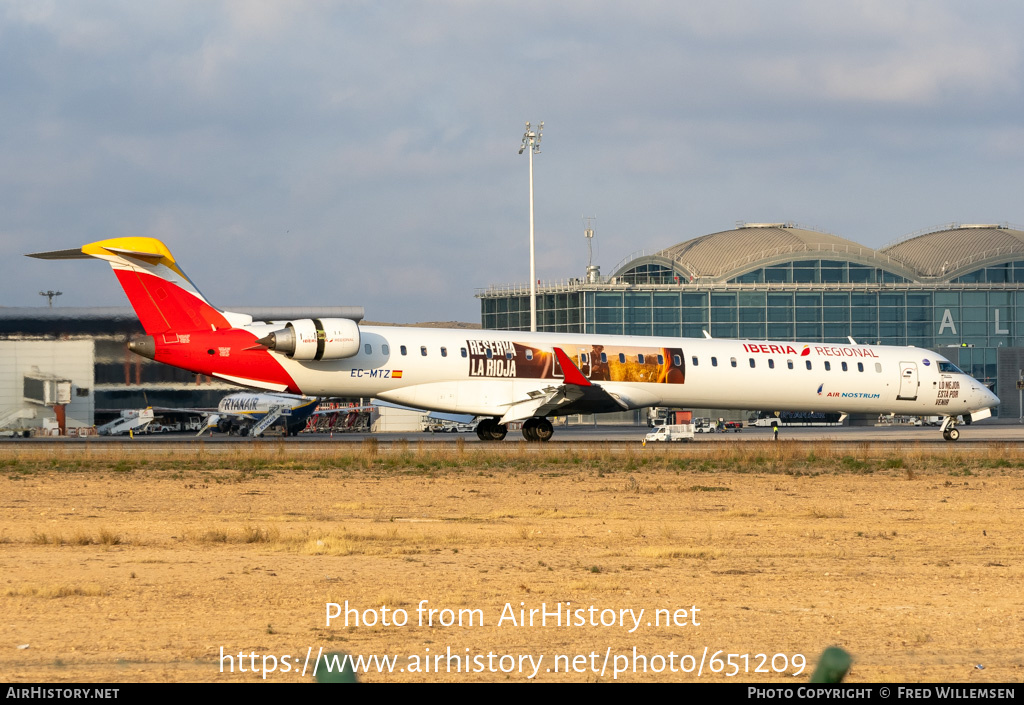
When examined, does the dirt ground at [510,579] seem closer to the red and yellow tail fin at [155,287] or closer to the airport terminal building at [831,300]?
the red and yellow tail fin at [155,287]

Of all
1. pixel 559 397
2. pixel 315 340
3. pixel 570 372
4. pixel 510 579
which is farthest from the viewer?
pixel 570 372

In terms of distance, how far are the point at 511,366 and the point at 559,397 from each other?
5.34 ft

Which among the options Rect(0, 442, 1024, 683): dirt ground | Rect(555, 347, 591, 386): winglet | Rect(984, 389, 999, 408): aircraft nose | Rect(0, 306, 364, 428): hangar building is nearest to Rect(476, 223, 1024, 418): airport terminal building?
Rect(0, 306, 364, 428): hangar building

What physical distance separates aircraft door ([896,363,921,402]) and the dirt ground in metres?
13.7

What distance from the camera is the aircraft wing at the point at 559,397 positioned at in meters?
30.9

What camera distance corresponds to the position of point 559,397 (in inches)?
1219

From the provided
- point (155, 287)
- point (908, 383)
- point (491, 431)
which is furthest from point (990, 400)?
point (155, 287)

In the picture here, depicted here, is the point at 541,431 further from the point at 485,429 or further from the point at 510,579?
the point at 510,579

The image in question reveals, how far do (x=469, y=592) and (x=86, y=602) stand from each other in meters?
3.34

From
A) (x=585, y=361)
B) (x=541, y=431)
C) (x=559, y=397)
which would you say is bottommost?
(x=541, y=431)

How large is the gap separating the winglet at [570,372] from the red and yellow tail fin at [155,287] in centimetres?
949

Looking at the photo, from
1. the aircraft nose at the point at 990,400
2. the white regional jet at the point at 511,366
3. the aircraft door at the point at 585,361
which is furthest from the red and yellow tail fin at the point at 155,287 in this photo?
the aircraft nose at the point at 990,400

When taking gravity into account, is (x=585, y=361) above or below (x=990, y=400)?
above
